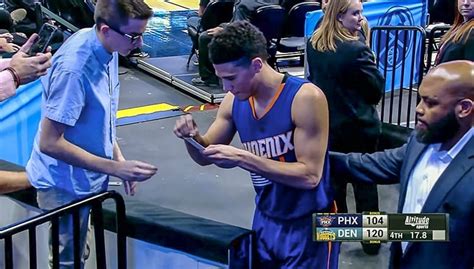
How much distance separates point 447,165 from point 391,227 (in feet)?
0.99

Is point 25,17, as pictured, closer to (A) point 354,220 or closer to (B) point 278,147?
(B) point 278,147

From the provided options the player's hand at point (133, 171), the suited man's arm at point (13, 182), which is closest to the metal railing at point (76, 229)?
the player's hand at point (133, 171)

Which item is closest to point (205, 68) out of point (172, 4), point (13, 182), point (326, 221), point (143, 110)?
point (143, 110)

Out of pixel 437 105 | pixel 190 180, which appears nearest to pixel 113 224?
pixel 437 105

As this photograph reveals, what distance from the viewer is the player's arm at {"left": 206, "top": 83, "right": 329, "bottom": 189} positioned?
9.45 feet

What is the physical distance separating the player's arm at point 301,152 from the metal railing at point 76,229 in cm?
58

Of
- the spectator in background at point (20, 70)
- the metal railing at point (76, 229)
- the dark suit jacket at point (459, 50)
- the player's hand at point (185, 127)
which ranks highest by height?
the spectator in background at point (20, 70)

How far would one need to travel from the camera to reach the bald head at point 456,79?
2.46 m

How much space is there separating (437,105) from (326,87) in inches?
77.6

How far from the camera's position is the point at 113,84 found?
3340 millimetres

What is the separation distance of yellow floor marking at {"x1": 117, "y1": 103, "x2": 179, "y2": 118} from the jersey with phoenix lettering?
492 centimetres

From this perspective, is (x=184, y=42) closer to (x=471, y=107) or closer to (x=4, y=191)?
(x=4, y=191)

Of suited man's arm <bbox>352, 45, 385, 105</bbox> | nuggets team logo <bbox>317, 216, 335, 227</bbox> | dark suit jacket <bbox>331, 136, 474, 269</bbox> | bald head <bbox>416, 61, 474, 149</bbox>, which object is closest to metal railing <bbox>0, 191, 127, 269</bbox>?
nuggets team logo <bbox>317, 216, 335, 227</bbox>

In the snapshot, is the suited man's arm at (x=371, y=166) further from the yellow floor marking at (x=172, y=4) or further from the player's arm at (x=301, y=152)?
the yellow floor marking at (x=172, y=4)
